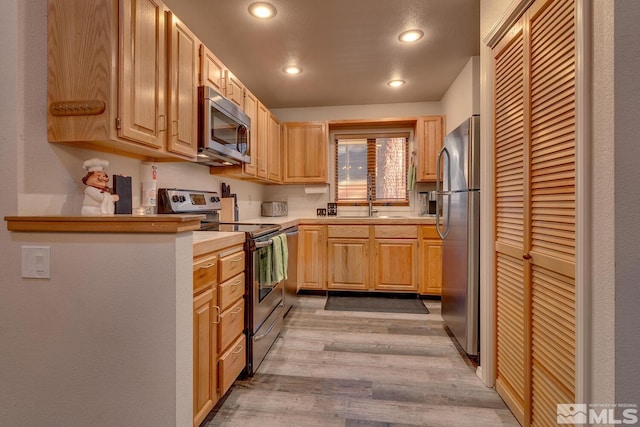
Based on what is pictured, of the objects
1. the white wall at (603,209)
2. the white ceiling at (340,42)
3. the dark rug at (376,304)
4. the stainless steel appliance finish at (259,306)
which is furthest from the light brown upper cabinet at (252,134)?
the white wall at (603,209)

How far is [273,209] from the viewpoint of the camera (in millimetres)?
3889

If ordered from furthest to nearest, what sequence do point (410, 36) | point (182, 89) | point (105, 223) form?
1. point (410, 36)
2. point (182, 89)
3. point (105, 223)

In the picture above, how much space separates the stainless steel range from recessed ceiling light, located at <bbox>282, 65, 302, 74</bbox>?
146 cm

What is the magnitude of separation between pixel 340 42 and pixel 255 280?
1.98m

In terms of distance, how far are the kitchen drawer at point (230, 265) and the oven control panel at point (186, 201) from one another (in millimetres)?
660

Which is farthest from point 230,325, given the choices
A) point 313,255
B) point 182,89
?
point 313,255

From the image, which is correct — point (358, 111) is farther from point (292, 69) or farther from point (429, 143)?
point (292, 69)

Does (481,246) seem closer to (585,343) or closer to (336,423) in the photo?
(585,343)

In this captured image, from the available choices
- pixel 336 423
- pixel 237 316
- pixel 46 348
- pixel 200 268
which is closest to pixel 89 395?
pixel 46 348

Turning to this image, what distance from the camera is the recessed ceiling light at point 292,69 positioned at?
9.57 feet

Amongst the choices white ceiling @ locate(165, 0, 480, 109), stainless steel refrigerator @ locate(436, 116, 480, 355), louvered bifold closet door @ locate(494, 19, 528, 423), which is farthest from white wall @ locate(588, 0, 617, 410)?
white ceiling @ locate(165, 0, 480, 109)

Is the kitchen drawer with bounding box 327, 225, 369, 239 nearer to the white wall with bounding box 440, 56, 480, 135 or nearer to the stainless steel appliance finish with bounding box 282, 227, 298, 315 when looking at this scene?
the stainless steel appliance finish with bounding box 282, 227, 298, 315

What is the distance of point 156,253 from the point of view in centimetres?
104
